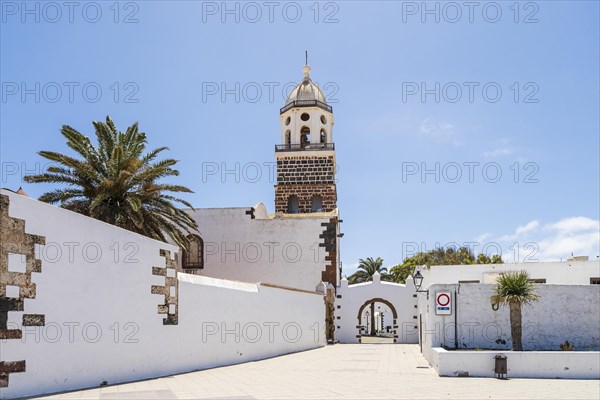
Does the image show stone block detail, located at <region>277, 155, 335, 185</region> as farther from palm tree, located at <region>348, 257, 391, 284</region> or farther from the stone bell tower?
palm tree, located at <region>348, 257, 391, 284</region>

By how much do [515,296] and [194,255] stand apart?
16.3 m

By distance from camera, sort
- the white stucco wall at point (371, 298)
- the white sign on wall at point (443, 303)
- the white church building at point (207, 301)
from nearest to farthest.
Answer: the white church building at point (207, 301)
the white sign on wall at point (443, 303)
the white stucco wall at point (371, 298)

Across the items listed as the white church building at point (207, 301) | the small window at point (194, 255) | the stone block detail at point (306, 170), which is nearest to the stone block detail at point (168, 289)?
the white church building at point (207, 301)

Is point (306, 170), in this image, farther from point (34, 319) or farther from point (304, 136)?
point (34, 319)

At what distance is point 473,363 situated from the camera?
1487 cm

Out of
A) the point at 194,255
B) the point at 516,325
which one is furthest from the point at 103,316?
the point at 194,255

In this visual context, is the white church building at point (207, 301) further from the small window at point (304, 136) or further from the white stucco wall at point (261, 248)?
the small window at point (304, 136)

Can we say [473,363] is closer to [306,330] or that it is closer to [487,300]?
[487,300]

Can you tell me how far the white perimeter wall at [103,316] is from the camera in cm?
1107

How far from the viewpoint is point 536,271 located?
30.0 meters

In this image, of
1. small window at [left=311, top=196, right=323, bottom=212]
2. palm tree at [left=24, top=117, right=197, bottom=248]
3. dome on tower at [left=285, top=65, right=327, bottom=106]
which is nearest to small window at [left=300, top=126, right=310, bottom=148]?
dome on tower at [left=285, top=65, right=327, bottom=106]

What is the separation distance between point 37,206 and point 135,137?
768 centimetres

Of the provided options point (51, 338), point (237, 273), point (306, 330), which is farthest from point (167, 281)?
point (237, 273)

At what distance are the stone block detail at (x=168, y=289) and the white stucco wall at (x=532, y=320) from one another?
722 cm
